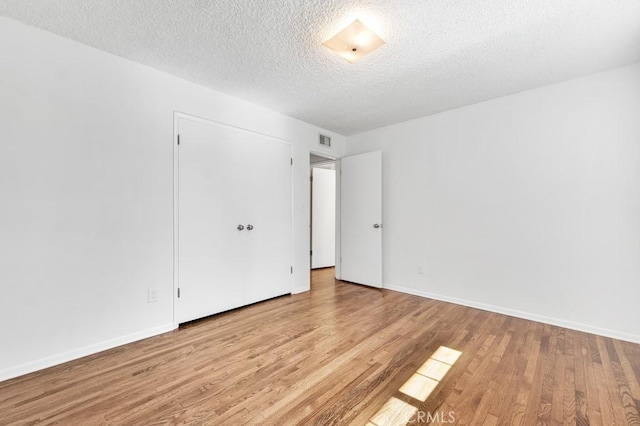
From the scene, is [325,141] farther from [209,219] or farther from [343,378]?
[343,378]

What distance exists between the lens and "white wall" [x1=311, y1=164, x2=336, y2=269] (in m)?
5.66

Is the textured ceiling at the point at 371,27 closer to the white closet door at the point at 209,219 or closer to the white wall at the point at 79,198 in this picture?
the white wall at the point at 79,198

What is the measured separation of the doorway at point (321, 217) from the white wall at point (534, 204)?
6.81ft

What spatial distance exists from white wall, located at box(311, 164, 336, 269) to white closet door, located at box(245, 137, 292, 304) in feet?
6.38

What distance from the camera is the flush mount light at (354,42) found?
1897 millimetres

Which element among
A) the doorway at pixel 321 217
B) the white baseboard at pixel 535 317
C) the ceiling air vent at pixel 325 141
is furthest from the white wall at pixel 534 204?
the doorway at pixel 321 217

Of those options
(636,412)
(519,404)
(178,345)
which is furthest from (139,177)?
(636,412)

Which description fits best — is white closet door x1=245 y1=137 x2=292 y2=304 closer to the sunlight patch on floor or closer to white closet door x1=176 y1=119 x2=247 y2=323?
white closet door x1=176 y1=119 x2=247 y2=323

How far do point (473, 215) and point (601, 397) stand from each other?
198cm

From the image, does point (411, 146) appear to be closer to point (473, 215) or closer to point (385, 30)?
point (473, 215)

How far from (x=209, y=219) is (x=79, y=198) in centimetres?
107

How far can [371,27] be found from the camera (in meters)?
1.92

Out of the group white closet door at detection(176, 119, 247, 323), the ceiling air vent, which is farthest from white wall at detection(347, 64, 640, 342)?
white closet door at detection(176, 119, 247, 323)

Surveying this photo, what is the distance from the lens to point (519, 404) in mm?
1585
